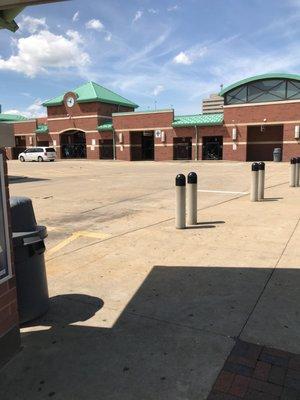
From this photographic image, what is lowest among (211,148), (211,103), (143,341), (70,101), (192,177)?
(143,341)

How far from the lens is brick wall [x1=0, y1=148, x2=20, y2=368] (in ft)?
10.6

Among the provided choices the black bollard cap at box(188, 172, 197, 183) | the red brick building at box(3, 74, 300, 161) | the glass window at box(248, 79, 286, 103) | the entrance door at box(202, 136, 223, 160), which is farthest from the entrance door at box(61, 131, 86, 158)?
the black bollard cap at box(188, 172, 197, 183)

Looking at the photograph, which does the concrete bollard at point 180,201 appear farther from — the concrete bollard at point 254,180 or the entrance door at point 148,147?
the entrance door at point 148,147

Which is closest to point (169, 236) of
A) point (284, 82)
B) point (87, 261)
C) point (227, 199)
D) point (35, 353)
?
point (87, 261)

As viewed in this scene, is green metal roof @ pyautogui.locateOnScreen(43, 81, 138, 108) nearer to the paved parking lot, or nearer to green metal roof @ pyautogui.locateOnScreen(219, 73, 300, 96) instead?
green metal roof @ pyautogui.locateOnScreen(219, 73, 300, 96)

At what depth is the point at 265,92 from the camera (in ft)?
122

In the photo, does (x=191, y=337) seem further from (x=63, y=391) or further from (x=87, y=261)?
(x=87, y=261)

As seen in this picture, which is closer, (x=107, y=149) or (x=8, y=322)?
(x=8, y=322)

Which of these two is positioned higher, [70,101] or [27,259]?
[70,101]

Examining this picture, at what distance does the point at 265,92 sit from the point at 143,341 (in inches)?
1469

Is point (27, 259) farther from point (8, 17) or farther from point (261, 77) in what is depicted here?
point (261, 77)

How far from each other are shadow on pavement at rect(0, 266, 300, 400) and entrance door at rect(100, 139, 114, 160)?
143ft

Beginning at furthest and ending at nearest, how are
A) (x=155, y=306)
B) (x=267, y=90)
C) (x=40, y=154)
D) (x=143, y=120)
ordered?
(x=40, y=154)
(x=143, y=120)
(x=267, y=90)
(x=155, y=306)

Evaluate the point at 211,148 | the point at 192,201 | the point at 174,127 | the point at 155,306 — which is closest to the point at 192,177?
the point at 192,201
